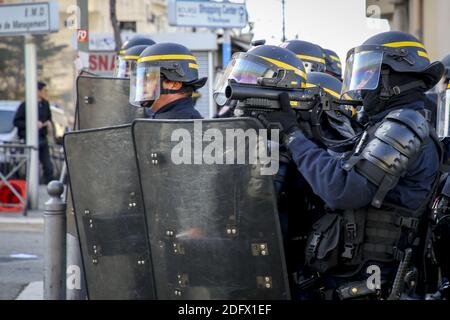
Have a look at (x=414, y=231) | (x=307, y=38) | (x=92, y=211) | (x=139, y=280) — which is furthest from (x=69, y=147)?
(x=307, y=38)

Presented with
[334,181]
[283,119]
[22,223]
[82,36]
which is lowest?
[22,223]

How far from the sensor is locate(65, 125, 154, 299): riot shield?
157 inches

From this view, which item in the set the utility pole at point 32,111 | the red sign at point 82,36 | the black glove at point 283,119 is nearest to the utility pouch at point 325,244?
the black glove at point 283,119

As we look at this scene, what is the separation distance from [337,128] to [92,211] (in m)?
1.33

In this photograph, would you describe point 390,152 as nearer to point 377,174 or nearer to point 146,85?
point 377,174

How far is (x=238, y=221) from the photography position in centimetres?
352

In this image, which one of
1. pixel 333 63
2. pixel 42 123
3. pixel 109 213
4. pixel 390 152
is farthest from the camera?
pixel 42 123

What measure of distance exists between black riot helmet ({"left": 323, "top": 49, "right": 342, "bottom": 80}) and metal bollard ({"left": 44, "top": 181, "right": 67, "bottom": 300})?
9.18 feet

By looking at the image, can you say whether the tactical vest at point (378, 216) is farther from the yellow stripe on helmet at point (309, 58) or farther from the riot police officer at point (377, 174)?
the yellow stripe on helmet at point (309, 58)

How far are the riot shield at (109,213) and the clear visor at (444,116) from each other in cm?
190

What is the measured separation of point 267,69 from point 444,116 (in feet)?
4.86

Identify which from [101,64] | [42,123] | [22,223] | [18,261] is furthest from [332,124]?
[42,123]

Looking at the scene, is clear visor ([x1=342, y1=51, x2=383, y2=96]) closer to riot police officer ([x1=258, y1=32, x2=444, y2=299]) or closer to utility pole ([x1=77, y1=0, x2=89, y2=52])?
riot police officer ([x1=258, y1=32, x2=444, y2=299])

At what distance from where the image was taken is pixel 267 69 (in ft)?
12.8
